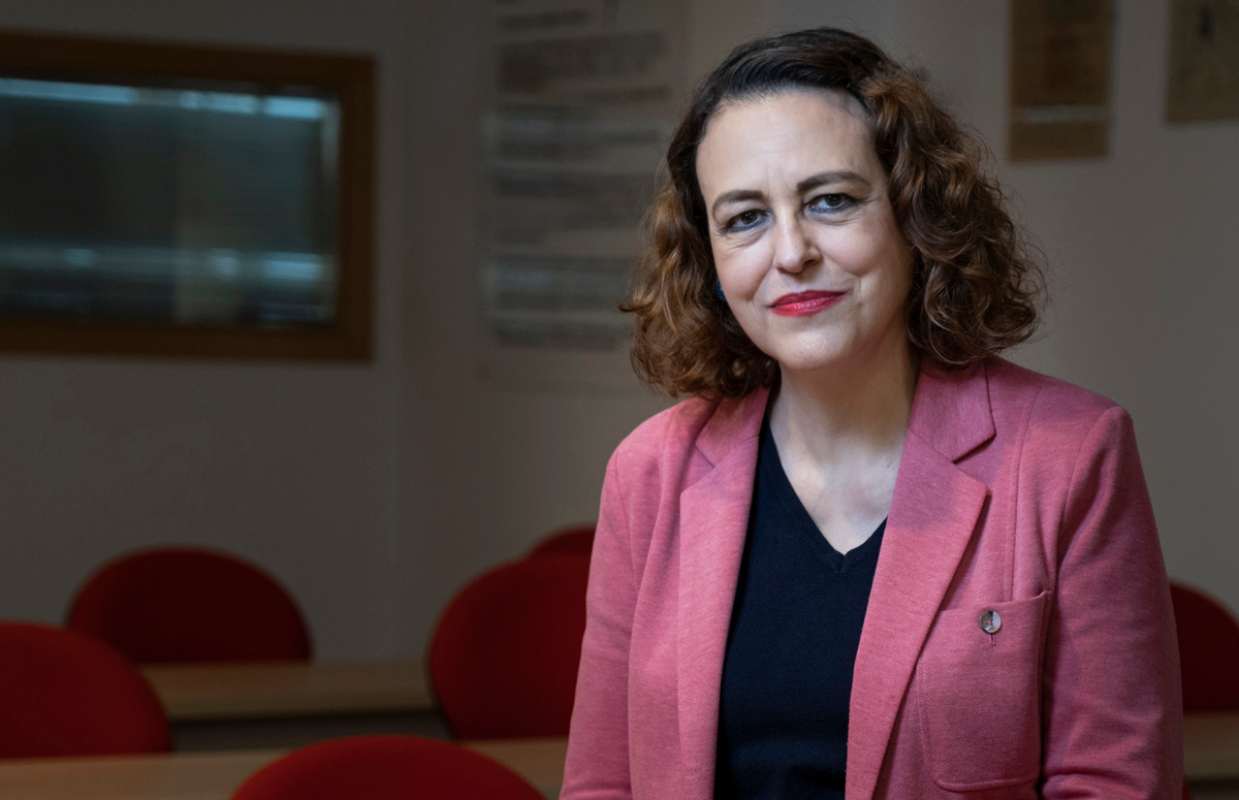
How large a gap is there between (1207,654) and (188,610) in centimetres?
232

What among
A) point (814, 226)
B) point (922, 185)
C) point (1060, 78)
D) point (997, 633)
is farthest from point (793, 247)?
point (1060, 78)

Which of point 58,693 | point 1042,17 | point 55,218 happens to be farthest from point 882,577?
point 55,218

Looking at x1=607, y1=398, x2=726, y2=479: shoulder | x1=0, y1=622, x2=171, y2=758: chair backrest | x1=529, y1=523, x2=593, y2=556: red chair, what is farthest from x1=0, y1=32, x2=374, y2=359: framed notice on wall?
x1=607, y1=398, x2=726, y2=479: shoulder

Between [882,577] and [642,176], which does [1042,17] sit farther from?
[882,577]

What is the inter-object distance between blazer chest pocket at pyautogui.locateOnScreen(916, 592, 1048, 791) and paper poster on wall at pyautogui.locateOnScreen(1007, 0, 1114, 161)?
2464 mm

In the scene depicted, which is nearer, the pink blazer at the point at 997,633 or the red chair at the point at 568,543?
the pink blazer at the point at 997,633

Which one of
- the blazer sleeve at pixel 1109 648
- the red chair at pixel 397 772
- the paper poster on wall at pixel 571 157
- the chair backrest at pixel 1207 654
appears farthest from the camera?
the paper poster on wall at pixel 571 157

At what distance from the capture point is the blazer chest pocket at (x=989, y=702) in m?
1.55

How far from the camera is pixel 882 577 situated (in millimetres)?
1627

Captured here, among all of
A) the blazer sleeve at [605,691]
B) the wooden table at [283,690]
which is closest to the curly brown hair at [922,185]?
the blazer sleeve at [605,691]

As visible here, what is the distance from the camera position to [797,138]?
5.31ft

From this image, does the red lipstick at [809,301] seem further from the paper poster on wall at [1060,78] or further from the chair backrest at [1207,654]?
the paper poster on wall at [1060,78]

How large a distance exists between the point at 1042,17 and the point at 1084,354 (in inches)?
31.5

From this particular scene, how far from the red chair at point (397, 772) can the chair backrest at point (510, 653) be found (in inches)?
54.2
